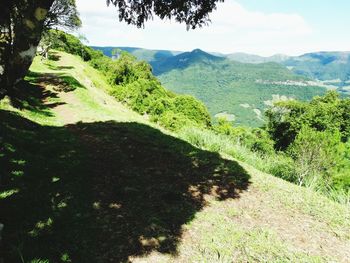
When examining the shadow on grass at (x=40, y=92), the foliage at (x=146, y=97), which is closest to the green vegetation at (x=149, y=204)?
the shadow on grass at (x=40, y=92)

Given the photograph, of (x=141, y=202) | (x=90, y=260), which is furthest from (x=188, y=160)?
(x=90, y=260)

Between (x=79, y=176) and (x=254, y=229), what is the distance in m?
4.94

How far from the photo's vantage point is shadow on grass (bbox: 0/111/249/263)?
5.54 meters

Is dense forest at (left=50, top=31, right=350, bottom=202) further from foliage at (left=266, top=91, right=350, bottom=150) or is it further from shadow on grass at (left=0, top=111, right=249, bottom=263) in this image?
shadow on grass at (left=0, top=111, right=249, bottom=263)

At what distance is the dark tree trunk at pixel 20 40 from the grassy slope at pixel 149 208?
2561 millimetres

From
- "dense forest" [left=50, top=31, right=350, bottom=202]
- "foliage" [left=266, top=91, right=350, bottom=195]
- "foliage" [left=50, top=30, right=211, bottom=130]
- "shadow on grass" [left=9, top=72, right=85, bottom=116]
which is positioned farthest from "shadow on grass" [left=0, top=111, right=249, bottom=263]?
"foliage" [left=50, top=30, right=211, bottom=130]

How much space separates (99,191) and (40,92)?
61.0 ft

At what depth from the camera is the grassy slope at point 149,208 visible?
18.6ft

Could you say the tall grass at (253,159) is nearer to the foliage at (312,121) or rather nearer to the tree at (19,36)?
the tree at (19,36)

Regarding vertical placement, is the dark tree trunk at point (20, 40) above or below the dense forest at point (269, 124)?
above

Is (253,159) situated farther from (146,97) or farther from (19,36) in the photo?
(146,97)

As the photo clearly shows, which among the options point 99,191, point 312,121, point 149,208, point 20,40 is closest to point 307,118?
point 312,121

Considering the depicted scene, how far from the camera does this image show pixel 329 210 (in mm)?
7805

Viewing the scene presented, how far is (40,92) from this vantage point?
23.4 m
